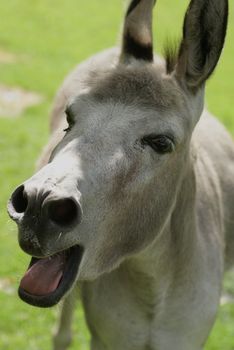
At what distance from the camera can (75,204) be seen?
2564mm

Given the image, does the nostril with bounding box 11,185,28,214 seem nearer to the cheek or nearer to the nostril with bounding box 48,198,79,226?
the nostril with bounding box 48,198,79,226

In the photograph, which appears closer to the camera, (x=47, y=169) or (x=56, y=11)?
(x=47, y=169)

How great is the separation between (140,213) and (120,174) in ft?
0.89

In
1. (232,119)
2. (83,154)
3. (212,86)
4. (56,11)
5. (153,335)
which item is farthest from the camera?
(56,11)

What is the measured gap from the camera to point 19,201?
269 cm

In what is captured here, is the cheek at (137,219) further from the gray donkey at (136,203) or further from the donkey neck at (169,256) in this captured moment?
the donkey neck at (169,256)

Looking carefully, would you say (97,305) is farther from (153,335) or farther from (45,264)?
(45,264)

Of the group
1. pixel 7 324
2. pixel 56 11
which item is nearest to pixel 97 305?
pixel 7 324

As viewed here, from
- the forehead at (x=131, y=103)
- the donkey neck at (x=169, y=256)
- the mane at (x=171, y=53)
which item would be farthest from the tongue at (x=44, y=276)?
the mane at (x=171, y=53)

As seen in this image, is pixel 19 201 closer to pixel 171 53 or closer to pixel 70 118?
pixel 70 118

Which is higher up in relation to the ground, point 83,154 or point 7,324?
point 83,154

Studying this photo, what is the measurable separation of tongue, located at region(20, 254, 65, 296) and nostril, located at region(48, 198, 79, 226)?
0.29 m

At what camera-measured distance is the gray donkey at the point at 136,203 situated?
2.70 metres

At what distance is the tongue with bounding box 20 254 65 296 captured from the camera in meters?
2.81
